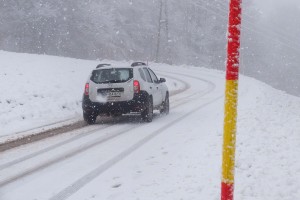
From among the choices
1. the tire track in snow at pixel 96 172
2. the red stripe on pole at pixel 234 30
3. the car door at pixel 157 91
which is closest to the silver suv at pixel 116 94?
the car door at pixel 157 91

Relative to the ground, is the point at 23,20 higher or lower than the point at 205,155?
higher

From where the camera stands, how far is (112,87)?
43.5 feet

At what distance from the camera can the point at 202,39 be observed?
262 feet

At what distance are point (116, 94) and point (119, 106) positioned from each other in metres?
0.37

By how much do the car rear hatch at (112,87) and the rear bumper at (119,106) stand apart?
0.12 meters

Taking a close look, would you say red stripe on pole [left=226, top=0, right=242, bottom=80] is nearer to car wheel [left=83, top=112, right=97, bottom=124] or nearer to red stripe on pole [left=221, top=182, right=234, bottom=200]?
red stripe on pole [left=221, top=182, right=234, bottom=200]

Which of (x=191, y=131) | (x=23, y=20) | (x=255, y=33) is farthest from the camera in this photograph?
(x=255, y=33)

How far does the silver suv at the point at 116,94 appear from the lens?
13.2 metres

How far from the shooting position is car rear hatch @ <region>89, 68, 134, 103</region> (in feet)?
43.4

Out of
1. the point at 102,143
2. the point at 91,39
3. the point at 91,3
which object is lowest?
the point at 102,143

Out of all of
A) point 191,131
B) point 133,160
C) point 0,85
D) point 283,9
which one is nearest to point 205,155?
point 133,160

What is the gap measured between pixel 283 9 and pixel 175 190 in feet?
334

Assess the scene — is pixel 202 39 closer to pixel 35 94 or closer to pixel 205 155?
pixel 35 94

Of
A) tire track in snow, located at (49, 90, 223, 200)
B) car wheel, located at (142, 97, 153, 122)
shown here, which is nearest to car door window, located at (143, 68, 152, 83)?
car wheel, located at (142, 97, 153, 122)
